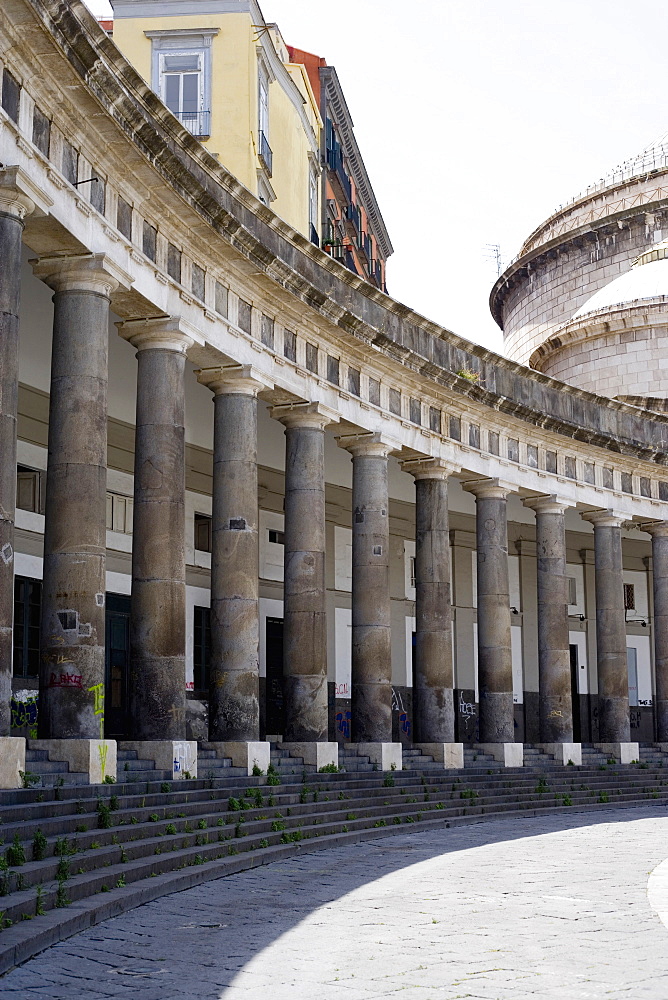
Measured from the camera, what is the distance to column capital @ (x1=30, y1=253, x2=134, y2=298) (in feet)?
56.4

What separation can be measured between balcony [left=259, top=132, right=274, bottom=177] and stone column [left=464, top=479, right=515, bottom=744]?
12811 mm

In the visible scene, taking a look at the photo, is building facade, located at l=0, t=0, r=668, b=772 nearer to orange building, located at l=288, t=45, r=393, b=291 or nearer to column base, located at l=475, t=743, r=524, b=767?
column base, located at l=475, t=743, r=524, b=767

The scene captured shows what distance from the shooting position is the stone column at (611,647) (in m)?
33.5

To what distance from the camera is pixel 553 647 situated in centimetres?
3209

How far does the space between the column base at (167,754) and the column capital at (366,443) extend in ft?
31.8

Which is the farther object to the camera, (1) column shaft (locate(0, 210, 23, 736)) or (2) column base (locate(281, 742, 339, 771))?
(2) column base (locate(281, 742, 339, 771))

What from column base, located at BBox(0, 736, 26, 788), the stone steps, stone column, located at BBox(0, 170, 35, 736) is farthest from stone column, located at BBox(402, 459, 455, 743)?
column base, located at BBox(0, 736, 26, 788)

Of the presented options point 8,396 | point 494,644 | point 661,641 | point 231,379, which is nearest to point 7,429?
point 8,396

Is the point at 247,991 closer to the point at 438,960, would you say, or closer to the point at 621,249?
the point at 438,960

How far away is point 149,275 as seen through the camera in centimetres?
1931

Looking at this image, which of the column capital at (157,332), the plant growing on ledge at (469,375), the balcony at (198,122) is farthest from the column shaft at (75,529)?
the balcony at (198,122)

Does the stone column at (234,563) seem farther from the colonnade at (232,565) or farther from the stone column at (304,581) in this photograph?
the stone column at (304,581)

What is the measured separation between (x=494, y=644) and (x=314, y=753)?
849 centimetres

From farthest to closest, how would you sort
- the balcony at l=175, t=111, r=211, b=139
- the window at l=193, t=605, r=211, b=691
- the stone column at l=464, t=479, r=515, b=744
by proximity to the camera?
the balcony at l=175, t=111, r=211, b=139 → the window at l=193, t=605, r=211, b=691 → the stone column at l=464, t=479, r=515, b=744
